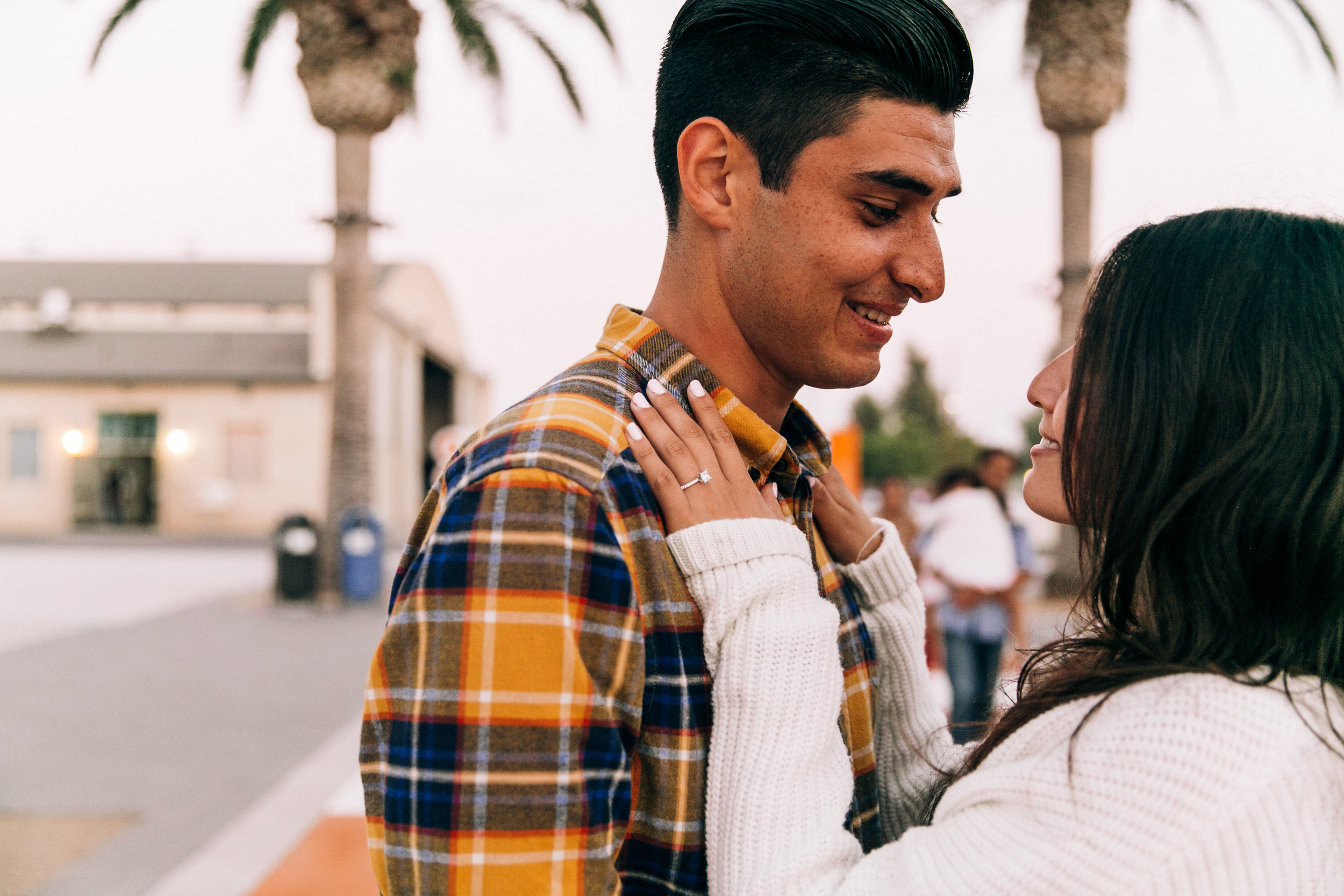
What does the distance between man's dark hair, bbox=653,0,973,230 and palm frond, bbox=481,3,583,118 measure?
11886 millimetres

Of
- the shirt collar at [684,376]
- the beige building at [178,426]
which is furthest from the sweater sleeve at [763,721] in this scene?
the beige building at [178,426]

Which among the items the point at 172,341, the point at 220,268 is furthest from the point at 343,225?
the point at 220,268

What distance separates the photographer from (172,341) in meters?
32.6

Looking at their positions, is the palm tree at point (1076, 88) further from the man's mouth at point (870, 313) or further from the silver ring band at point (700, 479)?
the silver ring band at point (700, 479)

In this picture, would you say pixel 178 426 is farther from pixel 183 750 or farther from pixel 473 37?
pixel 183 750

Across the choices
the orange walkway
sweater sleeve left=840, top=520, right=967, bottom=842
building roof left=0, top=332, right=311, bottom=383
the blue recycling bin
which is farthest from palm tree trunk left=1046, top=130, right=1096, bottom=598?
building roof left=0, top=332, right=311, bottom=383

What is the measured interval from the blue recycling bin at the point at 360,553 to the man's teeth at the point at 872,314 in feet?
40.0

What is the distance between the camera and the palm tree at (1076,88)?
1121 cm

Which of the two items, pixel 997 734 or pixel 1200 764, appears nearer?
pixel 1200 764

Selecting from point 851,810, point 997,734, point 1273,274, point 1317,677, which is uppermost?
point 1273,274

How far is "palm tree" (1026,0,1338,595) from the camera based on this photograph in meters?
11.2

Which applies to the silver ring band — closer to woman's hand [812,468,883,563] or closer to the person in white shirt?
the person in white shirt

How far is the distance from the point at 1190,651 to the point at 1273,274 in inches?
22.6

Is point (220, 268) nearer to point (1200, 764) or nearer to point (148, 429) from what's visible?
point (148, 429)
